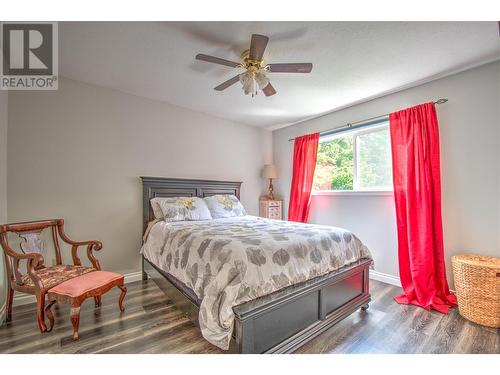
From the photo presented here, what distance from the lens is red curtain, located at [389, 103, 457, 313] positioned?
2.33 meters

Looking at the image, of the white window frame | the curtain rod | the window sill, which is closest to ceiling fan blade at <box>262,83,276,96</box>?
the curtain rod

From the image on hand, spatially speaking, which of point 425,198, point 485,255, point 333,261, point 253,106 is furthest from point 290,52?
point 485,255

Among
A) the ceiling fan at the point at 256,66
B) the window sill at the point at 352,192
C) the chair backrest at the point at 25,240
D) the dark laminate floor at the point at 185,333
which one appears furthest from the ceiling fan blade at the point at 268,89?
the chair backrest at the point at 25,240

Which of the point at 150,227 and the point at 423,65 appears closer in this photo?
the point at 423,65

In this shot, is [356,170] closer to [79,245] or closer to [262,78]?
[262,78]

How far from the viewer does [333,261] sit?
1918 mm

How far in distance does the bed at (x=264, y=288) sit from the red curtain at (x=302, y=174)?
1.62m

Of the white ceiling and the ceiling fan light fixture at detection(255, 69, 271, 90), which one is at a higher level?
the white ceiling

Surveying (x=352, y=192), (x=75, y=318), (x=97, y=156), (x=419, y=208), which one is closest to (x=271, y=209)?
(x=352, y=192)

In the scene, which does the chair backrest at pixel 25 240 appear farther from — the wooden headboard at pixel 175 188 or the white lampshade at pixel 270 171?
the white lampshade at pixel 270 171

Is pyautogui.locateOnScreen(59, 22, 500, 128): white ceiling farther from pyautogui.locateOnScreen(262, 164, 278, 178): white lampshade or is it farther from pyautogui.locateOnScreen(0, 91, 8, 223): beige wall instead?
pyautogui.locateOnScreen(262, 164, 278, 178): white lampshade

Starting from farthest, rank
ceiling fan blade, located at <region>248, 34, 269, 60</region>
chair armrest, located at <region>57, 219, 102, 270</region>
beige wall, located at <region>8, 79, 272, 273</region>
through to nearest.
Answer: beige wall, located at <region>8, 79, 272, 273</region> → chair armrest, located at <region>57, 219, 102, 270</region> → ceiling fan blade, located at <region>248, 34, 269, 60</region>

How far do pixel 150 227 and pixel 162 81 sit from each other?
1.78 meters
